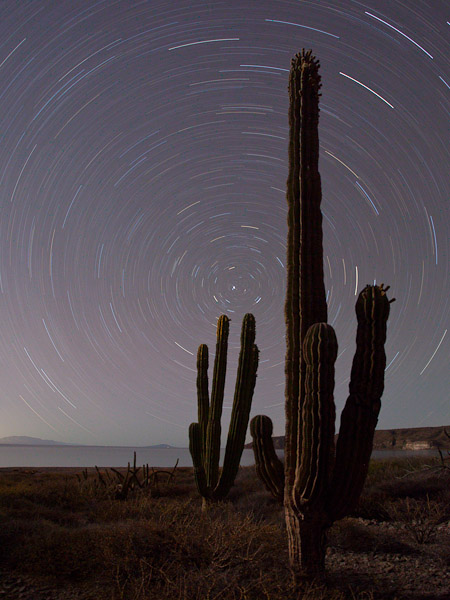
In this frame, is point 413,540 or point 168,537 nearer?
point 168,537

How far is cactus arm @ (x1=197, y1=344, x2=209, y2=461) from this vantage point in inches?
508

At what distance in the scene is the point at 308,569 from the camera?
6629 mm

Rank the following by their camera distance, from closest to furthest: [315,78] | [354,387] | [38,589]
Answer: [38,589] < [354,387] < [315,78]

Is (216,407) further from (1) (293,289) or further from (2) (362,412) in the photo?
(2) (362,412)

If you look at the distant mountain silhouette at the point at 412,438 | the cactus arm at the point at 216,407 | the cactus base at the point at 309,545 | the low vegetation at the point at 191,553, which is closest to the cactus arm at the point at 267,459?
the cactus base at the point at 309,545

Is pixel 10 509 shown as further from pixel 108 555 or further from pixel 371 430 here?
pixel 371 430

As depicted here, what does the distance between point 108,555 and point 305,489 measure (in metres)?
3.26

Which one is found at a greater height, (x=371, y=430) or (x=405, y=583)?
(x=371, y=430)

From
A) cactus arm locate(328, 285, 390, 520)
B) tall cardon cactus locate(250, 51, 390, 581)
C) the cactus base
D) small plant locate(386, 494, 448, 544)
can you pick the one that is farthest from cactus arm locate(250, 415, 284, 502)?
small plant locate(386, 494, 448, 544)

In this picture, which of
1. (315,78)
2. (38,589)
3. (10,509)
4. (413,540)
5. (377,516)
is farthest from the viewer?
(377,516)

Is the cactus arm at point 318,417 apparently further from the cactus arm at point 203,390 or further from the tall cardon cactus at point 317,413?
the cactus arm at point 203,390

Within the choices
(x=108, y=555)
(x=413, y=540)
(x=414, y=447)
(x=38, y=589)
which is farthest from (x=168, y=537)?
(x=414, y=447)

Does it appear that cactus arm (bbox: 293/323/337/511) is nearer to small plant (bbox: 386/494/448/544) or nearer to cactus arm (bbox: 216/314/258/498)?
small plant (bbox: 386/494/448/544)

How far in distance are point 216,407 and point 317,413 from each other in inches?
256
